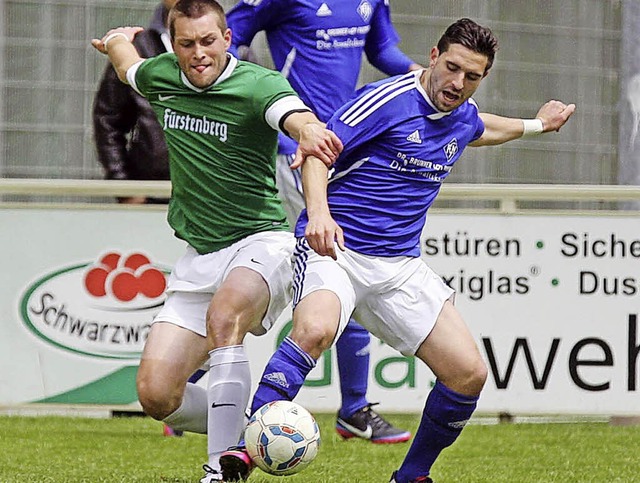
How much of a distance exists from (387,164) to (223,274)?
2.44ft

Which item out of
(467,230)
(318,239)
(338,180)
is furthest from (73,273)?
(318,239)

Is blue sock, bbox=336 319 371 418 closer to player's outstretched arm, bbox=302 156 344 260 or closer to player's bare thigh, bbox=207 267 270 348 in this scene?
player's bare thigh, bbox=207 267 270 348

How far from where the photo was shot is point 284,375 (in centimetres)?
487

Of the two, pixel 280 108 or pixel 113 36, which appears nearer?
pixel 280 108

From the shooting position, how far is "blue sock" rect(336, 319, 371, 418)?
6.85m

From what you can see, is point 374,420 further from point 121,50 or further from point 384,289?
point 121,50

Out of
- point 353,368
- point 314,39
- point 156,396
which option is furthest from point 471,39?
point 353,368

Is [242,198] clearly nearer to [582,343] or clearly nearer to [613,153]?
[582,343]

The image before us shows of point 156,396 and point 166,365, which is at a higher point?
point 166,365

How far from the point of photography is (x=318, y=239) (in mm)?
4723

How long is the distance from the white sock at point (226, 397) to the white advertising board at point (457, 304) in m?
2.26

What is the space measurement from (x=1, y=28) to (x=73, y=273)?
155 cm

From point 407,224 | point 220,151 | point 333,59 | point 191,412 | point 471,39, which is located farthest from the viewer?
point 333,59

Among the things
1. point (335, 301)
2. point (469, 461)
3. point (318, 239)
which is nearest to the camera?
point (318, 239)
